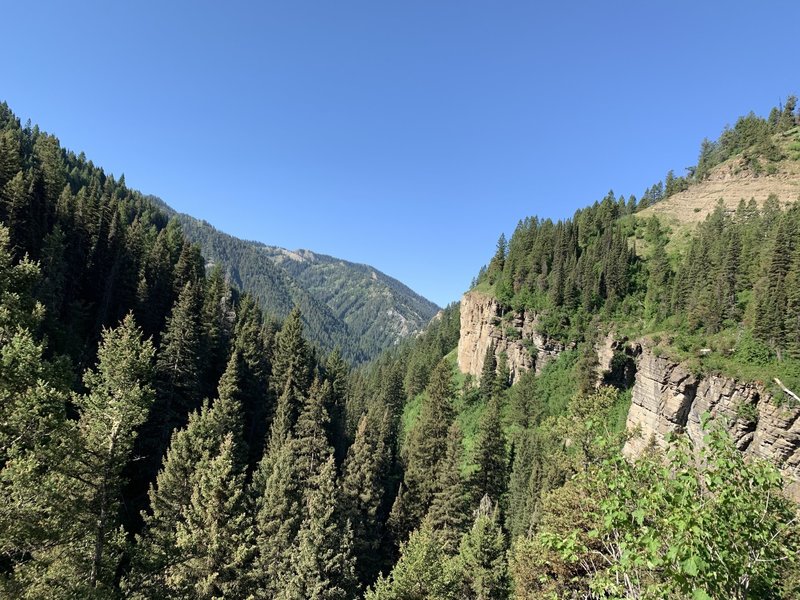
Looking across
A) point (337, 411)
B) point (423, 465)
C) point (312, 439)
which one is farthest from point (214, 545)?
point (337, 411)

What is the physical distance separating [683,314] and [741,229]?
19.2 m

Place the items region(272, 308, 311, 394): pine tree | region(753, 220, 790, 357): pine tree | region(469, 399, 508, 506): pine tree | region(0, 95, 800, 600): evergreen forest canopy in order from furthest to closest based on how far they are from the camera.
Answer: region(272, 308, 311, 394): pine tree, region(469, 399, 508, 506): pine tree, region(753, 220, 790, 357): pine tree, region(0, 95, 800, 600): evergreen forest canopy

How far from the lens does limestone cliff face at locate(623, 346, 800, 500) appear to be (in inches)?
1292

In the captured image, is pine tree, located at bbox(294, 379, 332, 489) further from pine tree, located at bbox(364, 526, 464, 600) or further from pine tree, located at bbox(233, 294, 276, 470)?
pine tree, located at bbox(364, 526, 464, 600)

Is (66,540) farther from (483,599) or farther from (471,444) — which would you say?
(471,444)

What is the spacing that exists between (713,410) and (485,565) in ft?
87.3

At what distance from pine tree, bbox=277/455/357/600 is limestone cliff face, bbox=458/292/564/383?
52.8m

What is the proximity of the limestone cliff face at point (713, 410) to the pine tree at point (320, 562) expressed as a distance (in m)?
21.8

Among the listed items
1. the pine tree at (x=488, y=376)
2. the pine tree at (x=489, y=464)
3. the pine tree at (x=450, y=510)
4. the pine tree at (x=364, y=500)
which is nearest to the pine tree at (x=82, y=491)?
the pine tree at (x=364, y=500)

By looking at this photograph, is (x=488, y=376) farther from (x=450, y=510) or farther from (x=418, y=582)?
(x=418, y=582)

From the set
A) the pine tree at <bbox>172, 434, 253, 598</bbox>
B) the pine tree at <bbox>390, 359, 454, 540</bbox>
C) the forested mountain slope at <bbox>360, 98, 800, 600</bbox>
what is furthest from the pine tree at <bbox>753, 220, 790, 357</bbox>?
the pine tree at <bbox>172, 434, 253, 598</bbox>

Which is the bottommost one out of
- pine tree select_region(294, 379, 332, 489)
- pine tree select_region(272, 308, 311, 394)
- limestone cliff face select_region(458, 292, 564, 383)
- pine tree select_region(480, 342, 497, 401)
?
pine tree select_region(294, 379, 332, 489)

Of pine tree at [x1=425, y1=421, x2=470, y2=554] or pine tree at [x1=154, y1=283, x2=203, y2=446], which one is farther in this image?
pine tree at [x1=154, y1=283, x2=203, y2=446]

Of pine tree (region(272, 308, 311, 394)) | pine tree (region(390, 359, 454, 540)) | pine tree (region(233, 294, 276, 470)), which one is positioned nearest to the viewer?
pine tree (region(390, 359, 454, 540))
